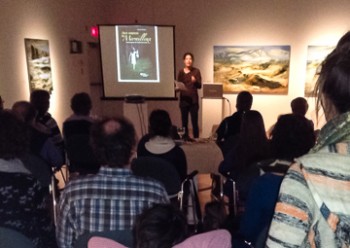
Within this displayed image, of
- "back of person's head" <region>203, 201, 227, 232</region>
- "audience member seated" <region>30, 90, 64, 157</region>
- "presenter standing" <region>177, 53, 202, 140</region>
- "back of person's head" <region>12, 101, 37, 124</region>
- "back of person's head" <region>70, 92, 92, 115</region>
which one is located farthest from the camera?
"presenter standing" <region>177, 53, 202, 140</region>

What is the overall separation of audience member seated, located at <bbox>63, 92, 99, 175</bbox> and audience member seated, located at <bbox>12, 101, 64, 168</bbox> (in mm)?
187

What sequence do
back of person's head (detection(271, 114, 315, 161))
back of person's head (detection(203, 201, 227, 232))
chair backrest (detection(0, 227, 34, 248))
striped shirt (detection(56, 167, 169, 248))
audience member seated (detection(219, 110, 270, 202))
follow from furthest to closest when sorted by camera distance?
audience member seated (detection(219, 110, 270, 202)) < back of person's head (detection(203, 201, 227, 232)) < back of person's head (detection(271, 114, 315, 161)) < striped shirt (detection(56, 167, 169, 248)) < chair backrest (detection(0, 227, 34, 248))

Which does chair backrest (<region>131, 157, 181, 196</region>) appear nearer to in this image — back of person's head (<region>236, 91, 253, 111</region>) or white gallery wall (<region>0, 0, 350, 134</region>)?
back of person's head (<region>236, 91, 253, 111</region>)

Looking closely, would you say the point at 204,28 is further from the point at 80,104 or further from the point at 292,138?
the point at 292,138

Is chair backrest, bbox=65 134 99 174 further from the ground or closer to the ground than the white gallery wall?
closer to the ground

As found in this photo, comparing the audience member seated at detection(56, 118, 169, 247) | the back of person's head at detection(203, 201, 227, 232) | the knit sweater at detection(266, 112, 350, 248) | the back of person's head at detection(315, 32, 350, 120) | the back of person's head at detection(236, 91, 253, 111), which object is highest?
the back of person's head at detection(315, 32, 350, 120)

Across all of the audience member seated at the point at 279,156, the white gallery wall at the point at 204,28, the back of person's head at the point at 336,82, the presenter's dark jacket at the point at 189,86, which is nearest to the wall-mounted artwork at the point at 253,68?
the white gallery wall at the point at 204,28

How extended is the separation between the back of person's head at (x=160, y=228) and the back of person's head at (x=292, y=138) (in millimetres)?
990

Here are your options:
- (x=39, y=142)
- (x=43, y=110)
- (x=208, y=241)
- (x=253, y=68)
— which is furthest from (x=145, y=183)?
(x=253, y=68)

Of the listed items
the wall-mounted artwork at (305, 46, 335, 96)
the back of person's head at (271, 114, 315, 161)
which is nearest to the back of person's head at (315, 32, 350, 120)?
the back of person's head at (271, 114, 315, 161)

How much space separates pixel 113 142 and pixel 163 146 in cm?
112

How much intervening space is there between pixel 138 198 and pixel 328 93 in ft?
3.92

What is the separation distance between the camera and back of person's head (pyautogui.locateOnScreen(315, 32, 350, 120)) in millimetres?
691

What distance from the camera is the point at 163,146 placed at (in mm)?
3023
